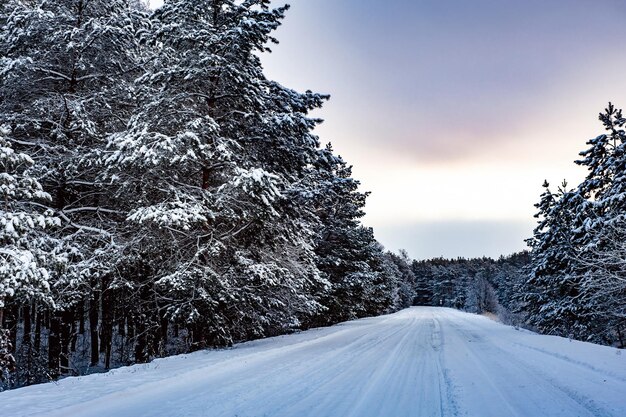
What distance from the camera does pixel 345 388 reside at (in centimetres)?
593

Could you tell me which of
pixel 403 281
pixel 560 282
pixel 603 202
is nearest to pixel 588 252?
pixel 603 202

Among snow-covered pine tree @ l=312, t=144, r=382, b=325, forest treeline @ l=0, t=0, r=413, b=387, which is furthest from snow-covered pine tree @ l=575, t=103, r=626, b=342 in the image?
snow-covered pine tree @ l=312, t=144, r=382, b=325

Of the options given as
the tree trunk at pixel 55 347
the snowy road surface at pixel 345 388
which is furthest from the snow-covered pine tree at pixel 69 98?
the snowy road surface at pixel 345 388

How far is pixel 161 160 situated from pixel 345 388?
7.19 meters

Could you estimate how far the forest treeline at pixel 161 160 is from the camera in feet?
33.4

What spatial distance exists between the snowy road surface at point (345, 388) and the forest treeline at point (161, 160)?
2863 mm

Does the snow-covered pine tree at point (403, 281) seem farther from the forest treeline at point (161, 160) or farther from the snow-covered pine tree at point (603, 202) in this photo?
the forest treeline at point (161, 160)

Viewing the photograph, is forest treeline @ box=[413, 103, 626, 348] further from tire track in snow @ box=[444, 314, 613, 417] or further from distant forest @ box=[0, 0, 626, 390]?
tire track in snow @ box=[444, 314, 613, 417]

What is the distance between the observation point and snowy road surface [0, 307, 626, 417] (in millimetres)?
4832

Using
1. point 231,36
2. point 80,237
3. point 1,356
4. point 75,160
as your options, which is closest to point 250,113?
point 231,36

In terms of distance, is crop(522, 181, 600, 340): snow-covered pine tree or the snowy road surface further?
crop(522, 181, 600, 340): snow-covered pine tree

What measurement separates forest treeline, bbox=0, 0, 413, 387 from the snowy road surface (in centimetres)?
286

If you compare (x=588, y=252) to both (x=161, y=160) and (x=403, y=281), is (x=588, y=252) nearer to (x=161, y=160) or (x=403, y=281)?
(x=161, y=160)

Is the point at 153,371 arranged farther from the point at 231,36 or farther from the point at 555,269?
the point at 555,269
